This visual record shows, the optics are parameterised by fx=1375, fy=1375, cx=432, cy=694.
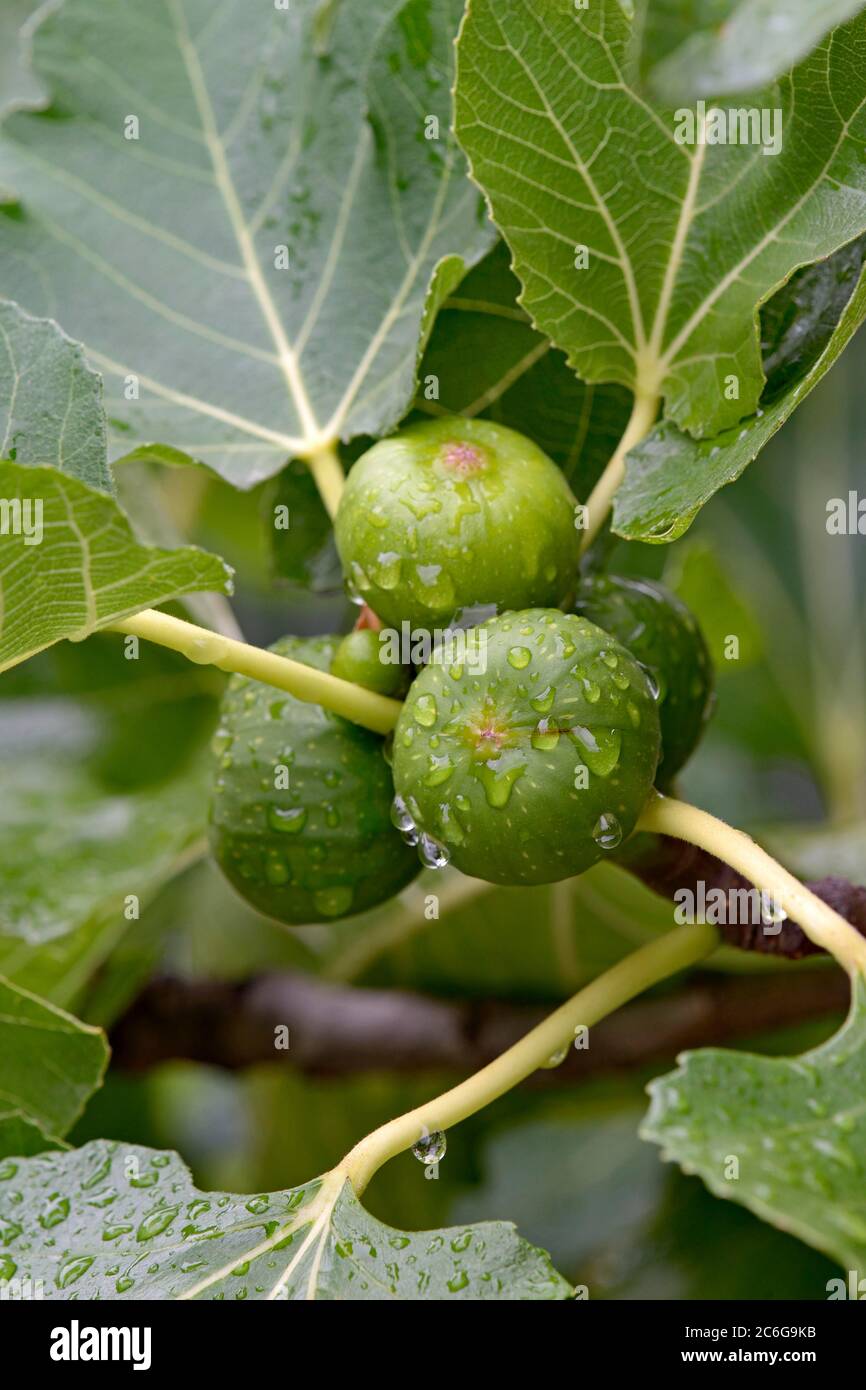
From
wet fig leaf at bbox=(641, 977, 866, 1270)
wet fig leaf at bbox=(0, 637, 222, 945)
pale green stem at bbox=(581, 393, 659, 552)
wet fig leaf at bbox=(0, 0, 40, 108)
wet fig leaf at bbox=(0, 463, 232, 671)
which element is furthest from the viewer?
wet fig leaf at bbox=(0, 0, 40, 108)

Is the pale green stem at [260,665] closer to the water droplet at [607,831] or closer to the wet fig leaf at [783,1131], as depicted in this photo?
the water droplet at [607,831]

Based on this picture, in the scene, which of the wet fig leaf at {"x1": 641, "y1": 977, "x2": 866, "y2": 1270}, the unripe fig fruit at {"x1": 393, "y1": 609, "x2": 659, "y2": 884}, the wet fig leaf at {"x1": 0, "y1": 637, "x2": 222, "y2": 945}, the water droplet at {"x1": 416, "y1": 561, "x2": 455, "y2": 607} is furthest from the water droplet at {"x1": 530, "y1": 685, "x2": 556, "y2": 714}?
the wet fig leaf at {"x1": 0, "y1": 637, "x2": 222, "y2": 945}

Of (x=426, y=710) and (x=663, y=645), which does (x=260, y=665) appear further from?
(x=663, y=645)

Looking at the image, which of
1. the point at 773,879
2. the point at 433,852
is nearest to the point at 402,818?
the point at 433,852

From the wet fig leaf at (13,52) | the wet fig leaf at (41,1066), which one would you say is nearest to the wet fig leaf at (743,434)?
the wet fig leaf at (41,1066)

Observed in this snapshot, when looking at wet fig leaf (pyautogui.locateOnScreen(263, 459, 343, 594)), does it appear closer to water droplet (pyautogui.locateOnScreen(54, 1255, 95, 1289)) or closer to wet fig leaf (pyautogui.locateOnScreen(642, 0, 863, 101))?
wet fig leaf (pyautogui.locateOnScreen(642, 0, 863, 101))

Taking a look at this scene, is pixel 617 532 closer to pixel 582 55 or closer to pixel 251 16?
pixel 582 55

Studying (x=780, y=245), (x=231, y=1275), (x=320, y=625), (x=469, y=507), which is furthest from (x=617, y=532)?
(x=320, y=625)
